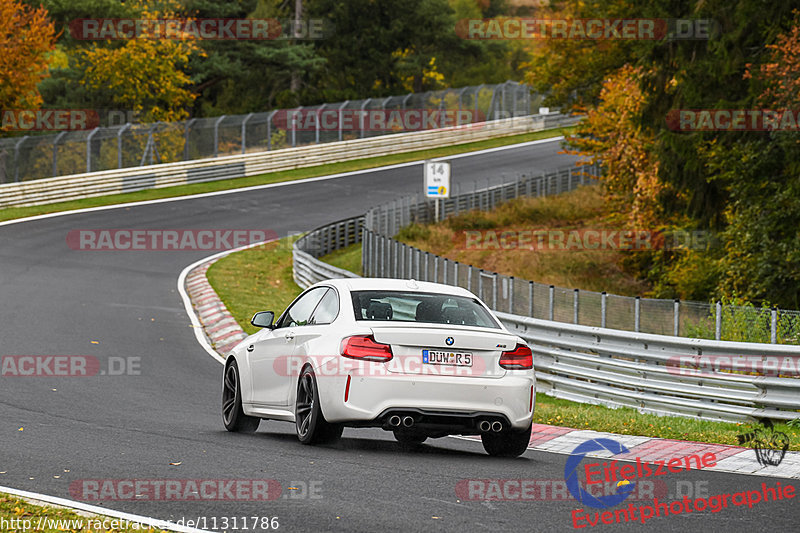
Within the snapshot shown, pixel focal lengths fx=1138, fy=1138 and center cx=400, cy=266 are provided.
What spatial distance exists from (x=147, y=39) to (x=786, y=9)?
136 ft

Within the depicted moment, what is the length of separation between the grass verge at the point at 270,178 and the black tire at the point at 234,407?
2858 cm

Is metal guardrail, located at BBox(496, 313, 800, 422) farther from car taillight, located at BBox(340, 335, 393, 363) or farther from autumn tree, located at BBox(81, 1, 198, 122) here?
autumn tree, located at BBox(81, 1, 198, 122)

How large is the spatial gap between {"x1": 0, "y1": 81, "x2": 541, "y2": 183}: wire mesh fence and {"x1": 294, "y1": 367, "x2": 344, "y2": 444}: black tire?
113ft

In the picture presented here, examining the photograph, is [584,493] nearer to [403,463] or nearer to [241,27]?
[403,463]

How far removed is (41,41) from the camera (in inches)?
1871

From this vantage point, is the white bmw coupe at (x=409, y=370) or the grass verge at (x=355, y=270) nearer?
the white bmw coupe at (x=409, y=370)

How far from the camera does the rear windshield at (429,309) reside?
9695 millimetres

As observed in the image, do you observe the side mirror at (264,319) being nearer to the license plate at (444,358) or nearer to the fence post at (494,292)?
the license plate at (444,358)

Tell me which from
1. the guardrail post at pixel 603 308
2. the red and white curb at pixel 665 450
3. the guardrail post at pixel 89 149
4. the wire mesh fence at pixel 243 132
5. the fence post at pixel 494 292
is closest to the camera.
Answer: the red and white curb at pixel 665 450

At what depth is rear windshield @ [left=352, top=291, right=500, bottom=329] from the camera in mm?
9695

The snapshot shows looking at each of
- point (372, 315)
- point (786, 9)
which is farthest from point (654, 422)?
point (786, 9)

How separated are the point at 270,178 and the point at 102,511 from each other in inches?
1713

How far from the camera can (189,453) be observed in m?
9.23

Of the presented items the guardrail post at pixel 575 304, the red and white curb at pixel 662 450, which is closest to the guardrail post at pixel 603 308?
the guardrail post at pixel 575 304
